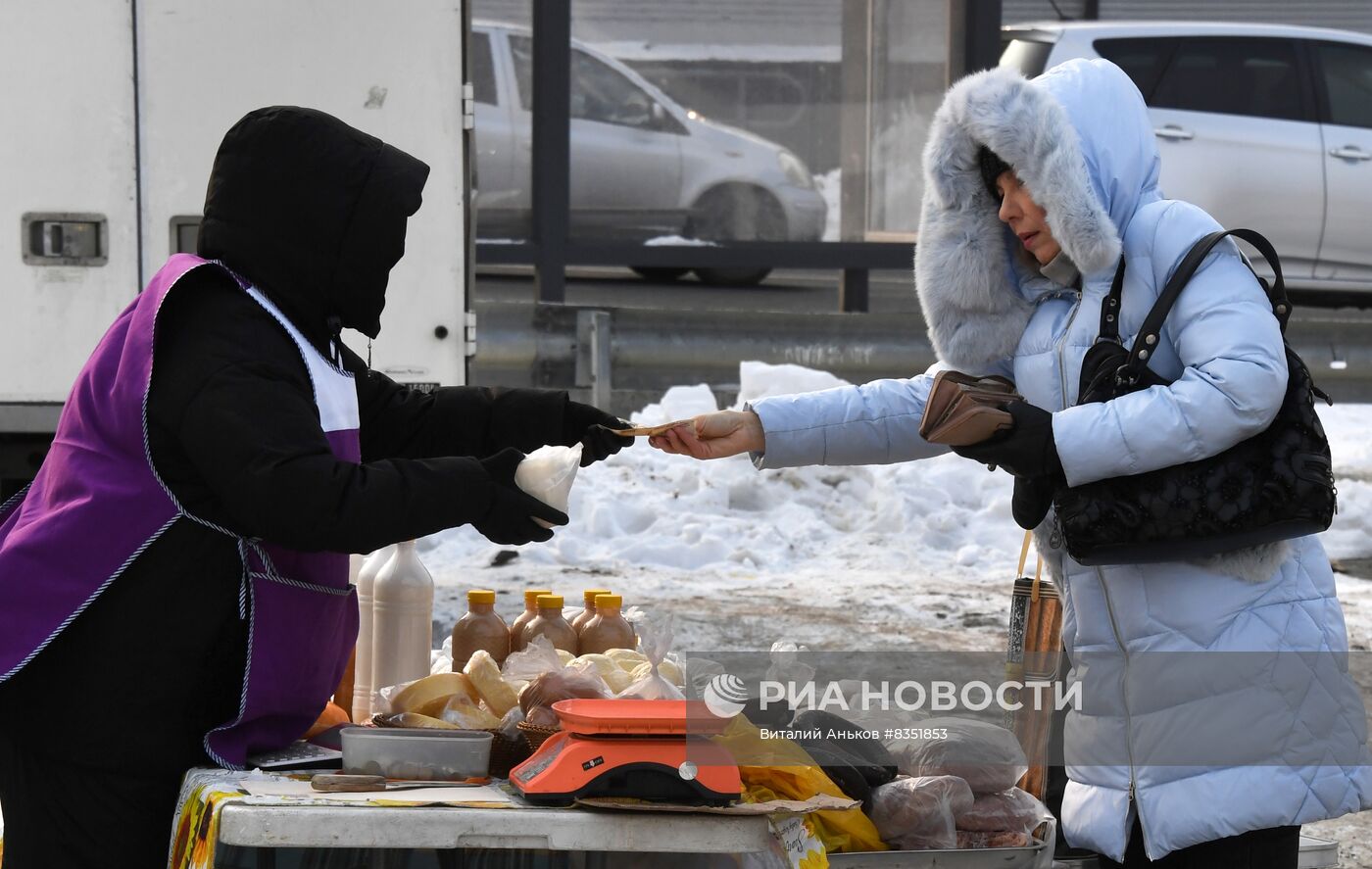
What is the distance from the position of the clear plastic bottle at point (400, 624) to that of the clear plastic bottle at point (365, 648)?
3cm

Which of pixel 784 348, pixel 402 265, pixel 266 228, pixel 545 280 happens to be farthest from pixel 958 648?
pixel 266 228

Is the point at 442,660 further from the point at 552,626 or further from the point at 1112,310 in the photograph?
the point at 1112,310

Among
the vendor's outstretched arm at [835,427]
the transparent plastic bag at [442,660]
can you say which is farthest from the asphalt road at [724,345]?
the vendor's outstretched arm at [835,427]

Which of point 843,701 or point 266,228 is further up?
point 266,228

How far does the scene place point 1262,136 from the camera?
9875mm

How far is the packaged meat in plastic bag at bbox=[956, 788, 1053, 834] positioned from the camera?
2553 mm

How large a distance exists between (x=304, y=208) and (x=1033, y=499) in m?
1.26

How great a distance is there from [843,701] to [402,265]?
3.08 m

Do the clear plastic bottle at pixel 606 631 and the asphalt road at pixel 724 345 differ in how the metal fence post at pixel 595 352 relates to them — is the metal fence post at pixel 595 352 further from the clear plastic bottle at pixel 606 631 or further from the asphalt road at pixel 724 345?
the clear plastic bottle at pixel 606 631

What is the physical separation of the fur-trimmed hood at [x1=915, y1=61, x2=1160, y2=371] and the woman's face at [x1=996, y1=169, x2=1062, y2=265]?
6 cm

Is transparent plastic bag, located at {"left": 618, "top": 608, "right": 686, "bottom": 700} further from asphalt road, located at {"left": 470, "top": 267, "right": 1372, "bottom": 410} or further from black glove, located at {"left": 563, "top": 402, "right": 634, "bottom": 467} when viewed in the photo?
asphalt road, located at {"left": 470, "top": 267, "right": 1372, "bottom": 410}

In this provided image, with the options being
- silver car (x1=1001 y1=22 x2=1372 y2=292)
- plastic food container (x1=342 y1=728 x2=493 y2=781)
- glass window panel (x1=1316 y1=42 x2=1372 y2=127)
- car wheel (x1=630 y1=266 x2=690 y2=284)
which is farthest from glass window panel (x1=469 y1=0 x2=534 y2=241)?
plastic food container (x1=342 y1=728 x2=493 y2=781)

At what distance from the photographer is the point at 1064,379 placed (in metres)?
2.63

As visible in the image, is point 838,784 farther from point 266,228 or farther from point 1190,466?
point 266,228
